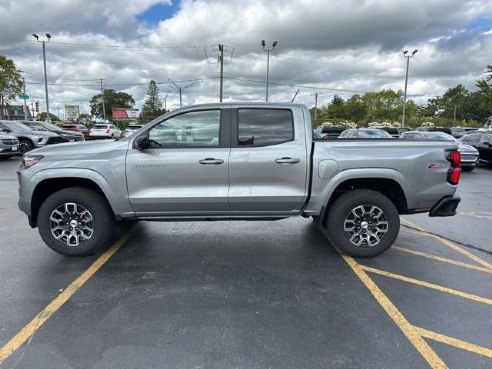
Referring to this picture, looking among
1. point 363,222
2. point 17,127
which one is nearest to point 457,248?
point 363,222

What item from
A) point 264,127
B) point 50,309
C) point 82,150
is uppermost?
point 264,127

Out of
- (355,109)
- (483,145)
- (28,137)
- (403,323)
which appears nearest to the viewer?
(403,323)

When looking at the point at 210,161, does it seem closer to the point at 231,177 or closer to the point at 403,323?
the point at 231,177

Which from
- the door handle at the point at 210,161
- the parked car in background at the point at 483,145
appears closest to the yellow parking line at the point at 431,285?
the door handle at the point at 210,161

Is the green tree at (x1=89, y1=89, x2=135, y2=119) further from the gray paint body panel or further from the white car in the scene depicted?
the gray paint body panel

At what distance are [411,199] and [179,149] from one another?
113 inches

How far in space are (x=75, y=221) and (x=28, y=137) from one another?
15.7 metres

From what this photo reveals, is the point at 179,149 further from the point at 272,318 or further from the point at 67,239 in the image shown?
the point at 272,318

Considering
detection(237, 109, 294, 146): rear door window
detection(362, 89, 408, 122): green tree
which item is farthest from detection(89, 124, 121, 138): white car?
detection(362, 89, 408, 122): green tree

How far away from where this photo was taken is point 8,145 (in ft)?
55.2

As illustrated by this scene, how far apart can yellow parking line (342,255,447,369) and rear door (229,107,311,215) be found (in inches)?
45.1

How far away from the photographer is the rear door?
4836 millimetres

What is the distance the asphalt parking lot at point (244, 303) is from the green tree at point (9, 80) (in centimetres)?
4554

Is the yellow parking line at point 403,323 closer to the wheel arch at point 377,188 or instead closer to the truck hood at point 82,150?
the wheel arch at point 377,188
